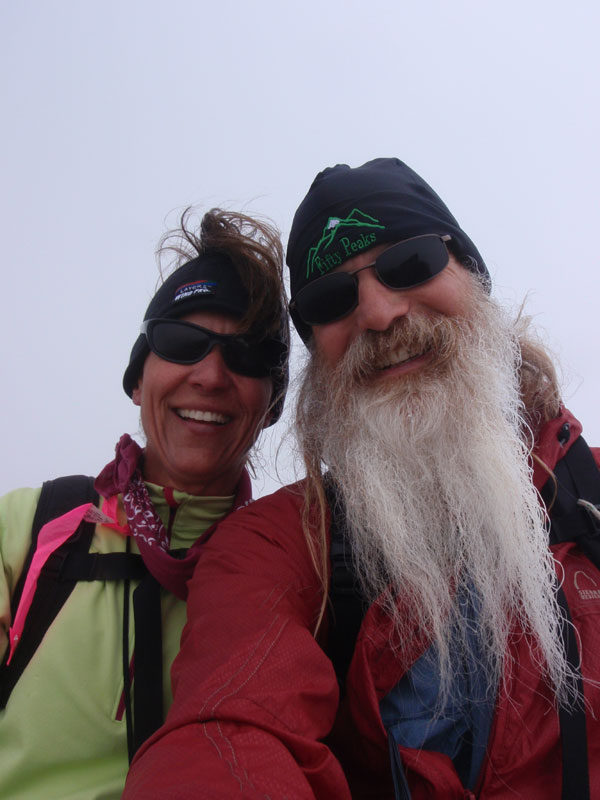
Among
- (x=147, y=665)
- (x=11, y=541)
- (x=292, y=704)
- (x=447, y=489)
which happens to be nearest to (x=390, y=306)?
(x=447, y=489)

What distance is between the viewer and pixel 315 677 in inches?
52.9

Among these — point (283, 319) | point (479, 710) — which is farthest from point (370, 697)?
point (283, 319)

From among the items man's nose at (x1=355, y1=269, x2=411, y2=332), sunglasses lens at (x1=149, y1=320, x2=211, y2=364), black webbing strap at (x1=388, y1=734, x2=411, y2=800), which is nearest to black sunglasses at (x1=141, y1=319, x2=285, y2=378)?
sunglasses lens at (x1=149, y1=320, x2=211, y2=364)

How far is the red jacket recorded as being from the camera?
111 centimetres

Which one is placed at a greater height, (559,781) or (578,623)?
(578,623)

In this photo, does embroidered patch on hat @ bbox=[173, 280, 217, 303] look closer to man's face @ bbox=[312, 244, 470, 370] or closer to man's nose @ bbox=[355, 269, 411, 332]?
man's face @ bbox=[312, 244, 470, 370]

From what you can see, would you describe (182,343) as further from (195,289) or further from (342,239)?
(342,239)

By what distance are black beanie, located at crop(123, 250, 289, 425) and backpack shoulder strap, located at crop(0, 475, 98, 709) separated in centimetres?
A: 75

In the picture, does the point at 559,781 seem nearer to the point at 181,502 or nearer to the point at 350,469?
the point at 350,469

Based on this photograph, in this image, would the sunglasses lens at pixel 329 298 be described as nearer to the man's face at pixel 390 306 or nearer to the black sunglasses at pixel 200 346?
the man's face at pixel 390 306

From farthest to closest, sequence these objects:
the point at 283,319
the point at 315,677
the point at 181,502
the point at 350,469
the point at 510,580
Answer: the point at 283,319
the point at 181,502
the point at 350,469
the point at 510,580
the point at 315,677

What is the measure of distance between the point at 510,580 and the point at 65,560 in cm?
153

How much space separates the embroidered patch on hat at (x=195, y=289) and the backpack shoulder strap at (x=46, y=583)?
0.96 meters

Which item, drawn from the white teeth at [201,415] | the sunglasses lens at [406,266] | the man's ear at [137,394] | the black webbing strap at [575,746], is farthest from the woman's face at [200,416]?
the black webbing strap at [575,746]
